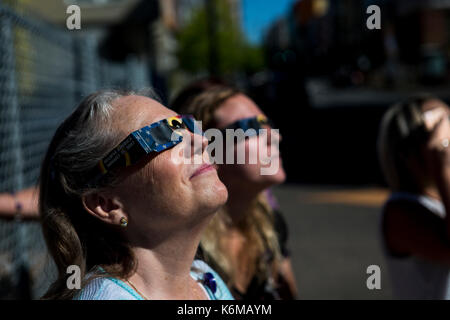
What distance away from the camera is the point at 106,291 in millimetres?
1239

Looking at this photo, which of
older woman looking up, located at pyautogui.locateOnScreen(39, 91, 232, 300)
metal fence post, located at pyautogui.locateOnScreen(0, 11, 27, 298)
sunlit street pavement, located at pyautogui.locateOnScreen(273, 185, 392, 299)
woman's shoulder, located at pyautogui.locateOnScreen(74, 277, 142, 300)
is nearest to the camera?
woman's shoulder, located at pyautogui.locateOnScreen(74, 277, 142, 300)

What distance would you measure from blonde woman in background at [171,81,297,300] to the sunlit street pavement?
199 centimetres

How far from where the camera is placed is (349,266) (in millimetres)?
4828

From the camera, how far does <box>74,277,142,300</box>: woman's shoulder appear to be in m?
1.23

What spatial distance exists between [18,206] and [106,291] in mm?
935

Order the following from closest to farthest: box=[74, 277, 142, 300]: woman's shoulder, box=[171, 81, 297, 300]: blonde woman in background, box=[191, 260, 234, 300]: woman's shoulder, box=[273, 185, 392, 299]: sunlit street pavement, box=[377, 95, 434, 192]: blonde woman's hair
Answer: box=[74, 277, 142, 300]: woman's shoulder, box=[191, 260, 234, 300]: woman's shoulder, box=[171, 81, 297, 300]: blonde woman in background, box=[377, 95, 434, 192]: blonde woman's hair, box=[273, 185, 392, 299]: sunlit street pavement

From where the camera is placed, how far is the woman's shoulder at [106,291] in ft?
4.02

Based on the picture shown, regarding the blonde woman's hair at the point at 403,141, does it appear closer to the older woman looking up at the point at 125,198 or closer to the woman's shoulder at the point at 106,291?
the older woman looking up at the point at 125,198

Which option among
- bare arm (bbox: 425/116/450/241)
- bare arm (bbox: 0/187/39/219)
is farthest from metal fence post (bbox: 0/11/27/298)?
bare arm (bbox: 425/116/450/241)

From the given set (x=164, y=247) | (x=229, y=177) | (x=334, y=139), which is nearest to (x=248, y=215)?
(x=229, y=177)

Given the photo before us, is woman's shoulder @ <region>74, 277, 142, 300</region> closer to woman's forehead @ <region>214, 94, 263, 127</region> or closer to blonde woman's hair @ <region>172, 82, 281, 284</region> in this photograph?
blonde woman's hair @ <region>172, 82, 281, 284</region>

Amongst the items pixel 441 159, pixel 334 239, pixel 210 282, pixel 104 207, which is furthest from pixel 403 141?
pixel 334 239

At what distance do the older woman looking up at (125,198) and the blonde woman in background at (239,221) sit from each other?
0.61 m
